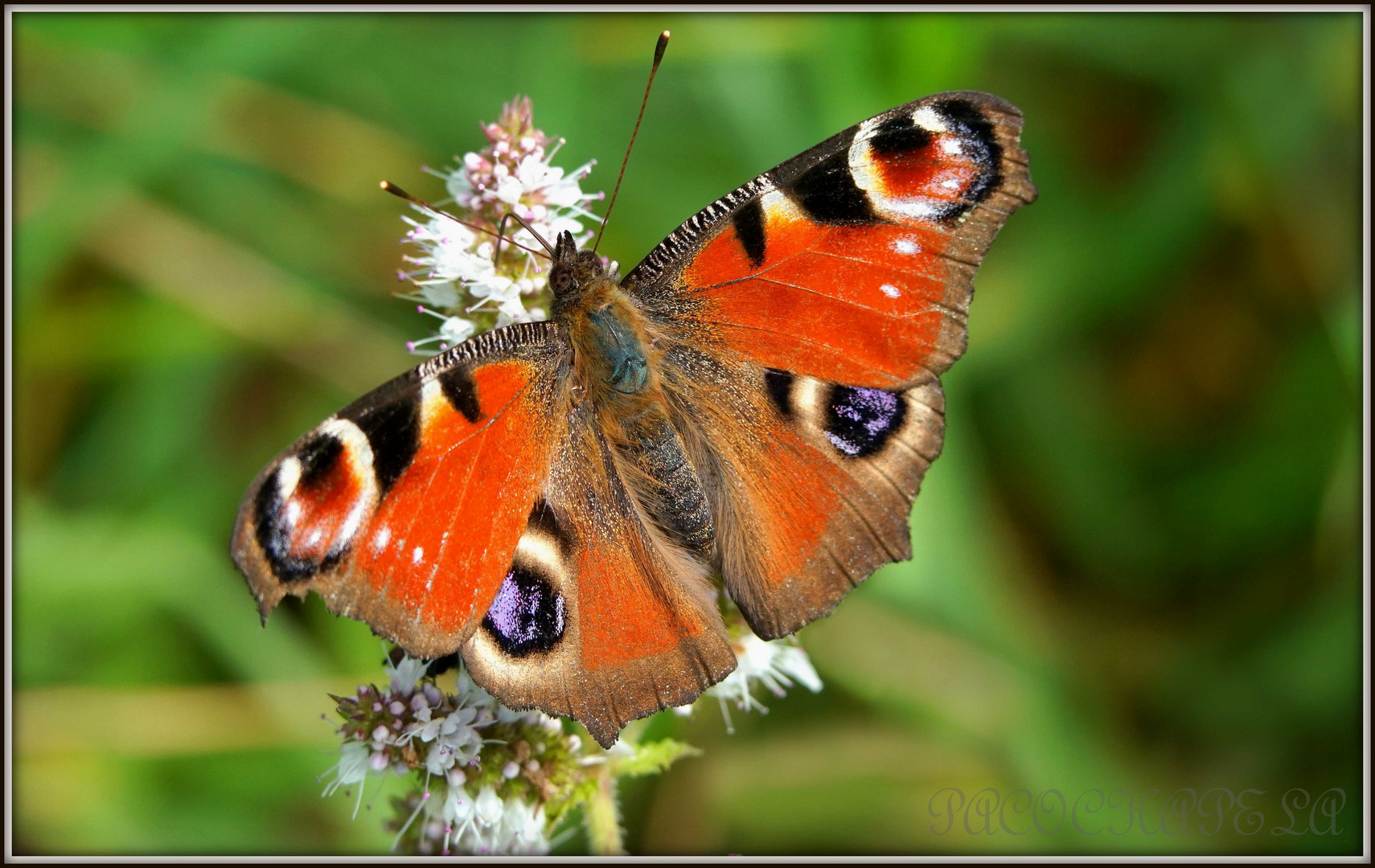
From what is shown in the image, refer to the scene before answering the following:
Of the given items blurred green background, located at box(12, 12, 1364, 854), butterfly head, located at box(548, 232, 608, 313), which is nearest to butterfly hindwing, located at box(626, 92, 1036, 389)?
butterfly head, located at box(548, 232, 608, 313)

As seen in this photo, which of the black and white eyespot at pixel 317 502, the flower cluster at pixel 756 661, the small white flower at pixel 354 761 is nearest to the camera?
the black and white eyespot at pixel 317 502

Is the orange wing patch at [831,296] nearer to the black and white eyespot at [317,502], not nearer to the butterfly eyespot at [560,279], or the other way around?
the butterfly eyespot at [560,279]

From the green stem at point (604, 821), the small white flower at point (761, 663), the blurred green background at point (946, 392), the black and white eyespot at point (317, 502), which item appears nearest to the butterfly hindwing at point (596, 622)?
the black and white eyespot at point (317, 502)

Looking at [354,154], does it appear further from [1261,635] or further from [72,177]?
[1261,635]

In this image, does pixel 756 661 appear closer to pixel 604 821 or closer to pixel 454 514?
pixel 604 821

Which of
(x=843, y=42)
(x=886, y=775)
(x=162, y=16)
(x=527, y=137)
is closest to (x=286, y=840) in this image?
(x=886, y=775)

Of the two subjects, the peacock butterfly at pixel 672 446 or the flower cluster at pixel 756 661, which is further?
the flower cluster at pixel 756 661
